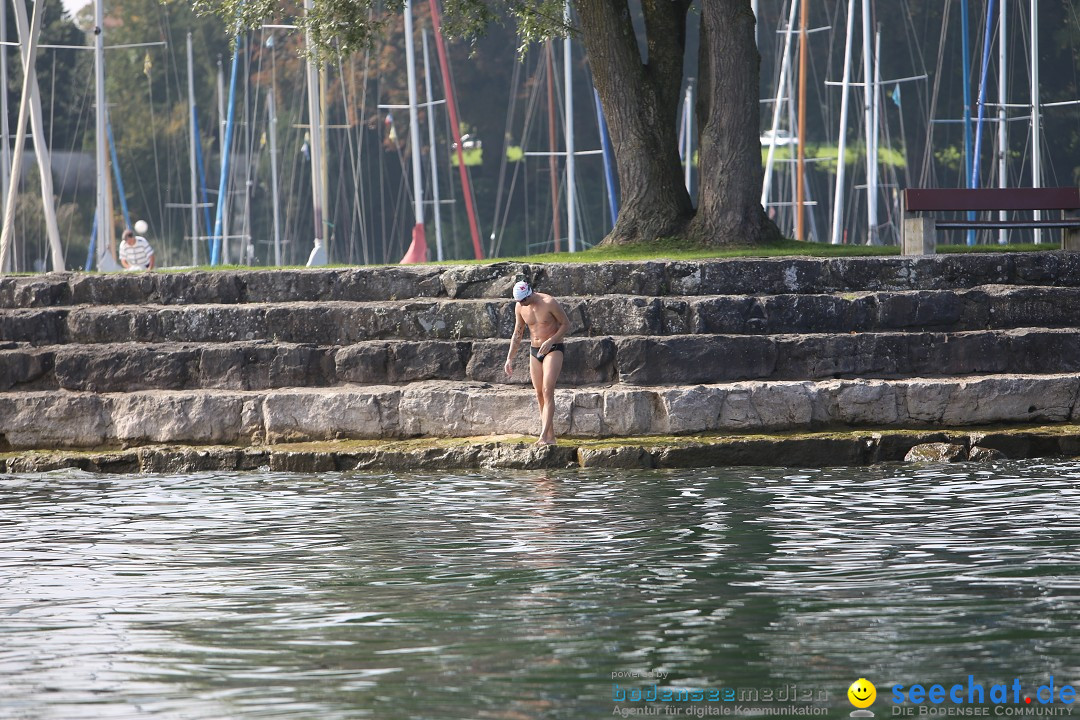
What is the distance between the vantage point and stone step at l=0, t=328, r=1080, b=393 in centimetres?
1240

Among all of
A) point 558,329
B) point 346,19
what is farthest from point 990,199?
point 346,19

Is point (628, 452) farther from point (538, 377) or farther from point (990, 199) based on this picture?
point (990, 199)

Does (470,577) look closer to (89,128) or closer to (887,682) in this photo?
(887,682)

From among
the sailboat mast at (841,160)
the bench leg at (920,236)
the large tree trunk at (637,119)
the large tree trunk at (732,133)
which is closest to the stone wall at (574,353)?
the bench leg at (920,236)

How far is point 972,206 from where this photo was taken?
14047 millimetres

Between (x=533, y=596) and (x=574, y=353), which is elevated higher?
(x=574, y=353)

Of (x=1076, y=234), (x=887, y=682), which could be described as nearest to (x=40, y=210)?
(x=1076, y=234)

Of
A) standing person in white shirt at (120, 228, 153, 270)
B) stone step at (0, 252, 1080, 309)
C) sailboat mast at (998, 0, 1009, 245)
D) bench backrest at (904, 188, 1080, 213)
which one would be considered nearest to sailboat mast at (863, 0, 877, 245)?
sailboat mast at (998, 0, 1009, 245)

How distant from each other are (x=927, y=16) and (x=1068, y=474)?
31844 millimetres

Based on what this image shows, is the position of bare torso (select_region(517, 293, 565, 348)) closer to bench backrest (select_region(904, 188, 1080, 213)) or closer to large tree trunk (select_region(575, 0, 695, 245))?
large tree trunk (select_region(575, 0, 695, 245))

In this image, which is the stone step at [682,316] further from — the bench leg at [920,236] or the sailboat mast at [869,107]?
the sailboat mast at [869,107]

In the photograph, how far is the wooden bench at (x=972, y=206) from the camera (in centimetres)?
1393

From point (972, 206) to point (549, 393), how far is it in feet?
16.7

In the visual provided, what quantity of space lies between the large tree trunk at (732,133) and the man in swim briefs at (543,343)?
3620 millimetres
